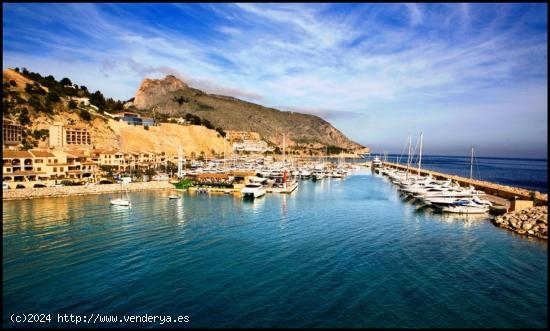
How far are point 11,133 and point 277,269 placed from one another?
69439mm

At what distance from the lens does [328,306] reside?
1614cm

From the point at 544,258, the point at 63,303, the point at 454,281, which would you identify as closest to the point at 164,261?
the point at 63,303

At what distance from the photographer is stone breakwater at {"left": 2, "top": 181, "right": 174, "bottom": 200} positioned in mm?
46750

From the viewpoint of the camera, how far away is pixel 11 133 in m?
66.8

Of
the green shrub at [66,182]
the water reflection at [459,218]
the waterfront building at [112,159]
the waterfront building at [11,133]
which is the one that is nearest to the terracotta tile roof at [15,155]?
the green shrub at [66,182]

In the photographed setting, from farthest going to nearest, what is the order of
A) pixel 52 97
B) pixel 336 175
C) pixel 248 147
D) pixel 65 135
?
pixel 248 147, pixel 52 97, pixel 336 175, pixel 65 135

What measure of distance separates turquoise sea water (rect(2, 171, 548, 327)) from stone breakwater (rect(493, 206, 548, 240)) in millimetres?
1493

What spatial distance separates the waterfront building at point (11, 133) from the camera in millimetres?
65000

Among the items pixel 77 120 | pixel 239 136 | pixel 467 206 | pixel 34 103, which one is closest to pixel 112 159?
pixel 77 120

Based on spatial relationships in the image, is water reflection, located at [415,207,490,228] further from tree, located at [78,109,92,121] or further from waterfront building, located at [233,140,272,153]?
waterfront building, located at [233,140,272,153]

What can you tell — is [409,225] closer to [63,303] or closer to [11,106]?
[63,303]

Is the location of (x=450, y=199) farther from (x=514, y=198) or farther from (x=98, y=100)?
(x=98, y=100)

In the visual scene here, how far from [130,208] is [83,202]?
8.75 m

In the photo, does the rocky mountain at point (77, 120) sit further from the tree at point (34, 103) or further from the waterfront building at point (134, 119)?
the waterfront building at point (134, 119)
